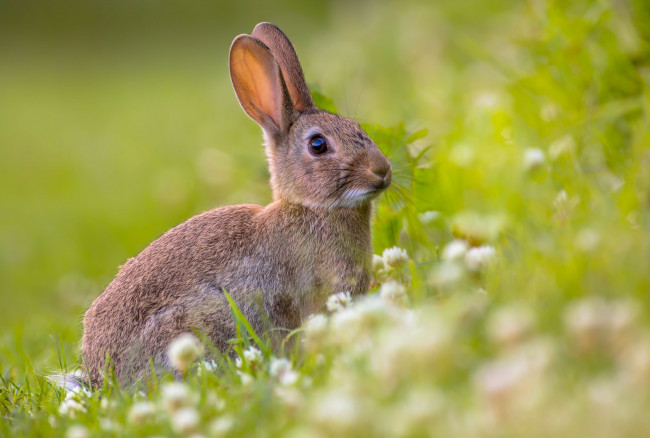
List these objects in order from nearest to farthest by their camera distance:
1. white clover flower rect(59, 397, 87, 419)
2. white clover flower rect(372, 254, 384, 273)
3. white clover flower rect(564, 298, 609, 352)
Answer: white clover flower rect(564, 298, 609, 352) < white clover flower rect(59, 397, 87, 419) < white clover flower rect(372, 254, 384, 273)

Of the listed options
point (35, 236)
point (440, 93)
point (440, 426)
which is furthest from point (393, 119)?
point (440, 426)

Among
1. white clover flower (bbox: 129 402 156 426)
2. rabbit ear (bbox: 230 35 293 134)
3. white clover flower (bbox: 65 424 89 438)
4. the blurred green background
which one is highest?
the blurred green background

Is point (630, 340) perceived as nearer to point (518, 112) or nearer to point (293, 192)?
point (293, 192)

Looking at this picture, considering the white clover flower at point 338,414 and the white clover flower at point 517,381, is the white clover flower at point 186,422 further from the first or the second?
the white clover flower at point 517,381

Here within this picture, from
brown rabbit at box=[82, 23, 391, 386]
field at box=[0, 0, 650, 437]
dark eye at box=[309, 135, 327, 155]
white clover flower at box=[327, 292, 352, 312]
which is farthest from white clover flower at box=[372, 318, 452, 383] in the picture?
dark eye at box=[309, 135, 327, 155]

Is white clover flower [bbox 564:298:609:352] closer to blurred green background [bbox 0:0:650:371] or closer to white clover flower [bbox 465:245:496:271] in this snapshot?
blurred green background [bbox 0:0:650:371]

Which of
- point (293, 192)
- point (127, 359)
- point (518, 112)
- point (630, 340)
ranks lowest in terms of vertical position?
point (630, 340)

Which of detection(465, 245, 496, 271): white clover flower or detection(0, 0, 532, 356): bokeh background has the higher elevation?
detection(0, 0, 532, 356): bokeh background
